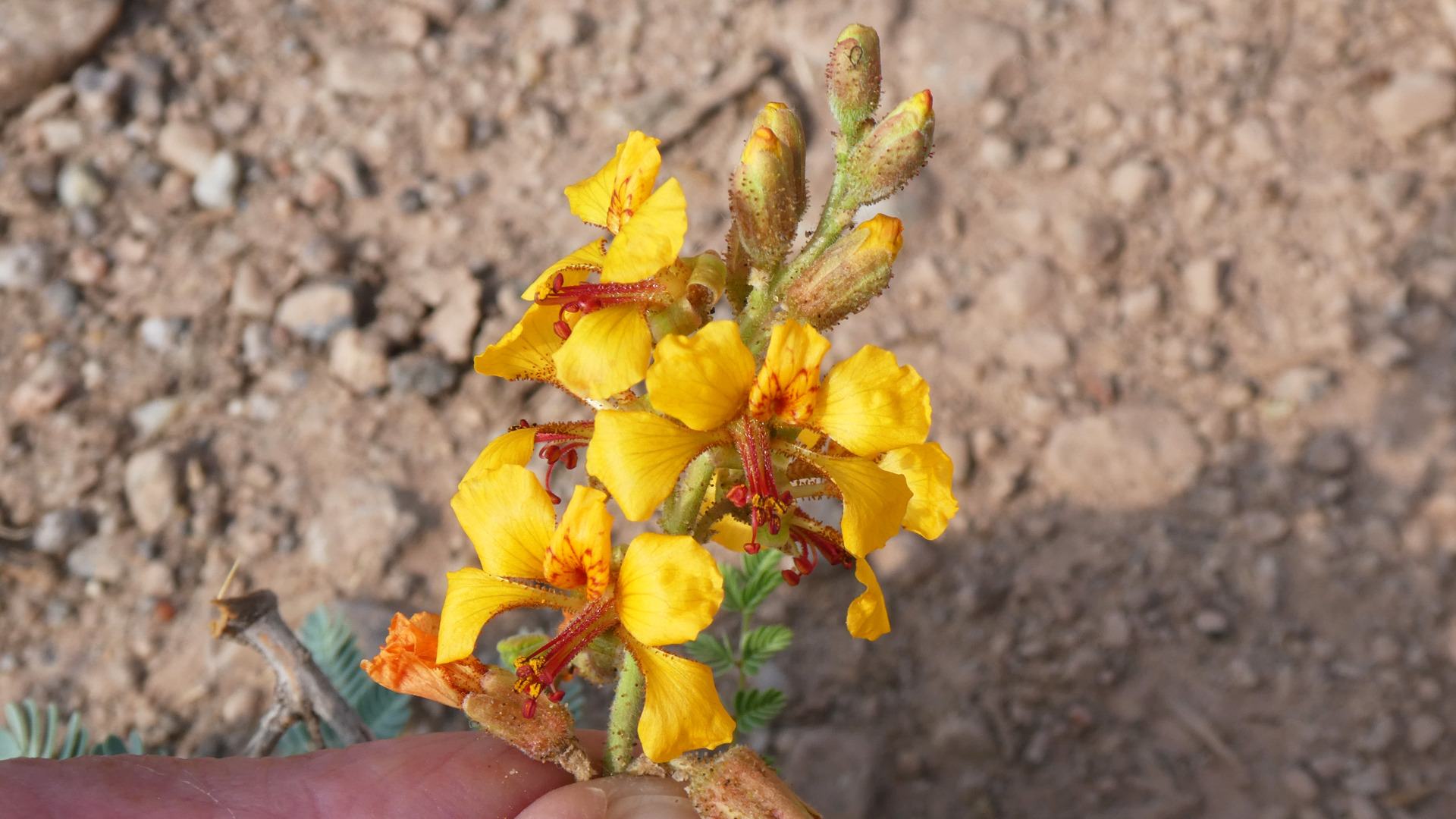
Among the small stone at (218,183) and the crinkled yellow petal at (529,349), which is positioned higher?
the crinkled yellow petal at (529,349)

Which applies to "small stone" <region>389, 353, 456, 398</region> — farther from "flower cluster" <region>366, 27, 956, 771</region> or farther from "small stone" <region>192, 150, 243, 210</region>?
"flower cluster" <region>366, 27, 956, 771</region>

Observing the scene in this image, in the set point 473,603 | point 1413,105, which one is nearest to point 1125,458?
point 1413,105

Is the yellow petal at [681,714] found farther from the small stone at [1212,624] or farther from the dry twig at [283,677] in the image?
the small stone at [1212,624]

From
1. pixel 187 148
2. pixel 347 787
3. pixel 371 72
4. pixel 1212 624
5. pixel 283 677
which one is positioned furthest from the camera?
pixel 371 72

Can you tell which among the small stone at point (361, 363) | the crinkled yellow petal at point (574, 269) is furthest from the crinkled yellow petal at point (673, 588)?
the small stone at point (361, 363)

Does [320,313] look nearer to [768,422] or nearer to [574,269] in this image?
[574,269]

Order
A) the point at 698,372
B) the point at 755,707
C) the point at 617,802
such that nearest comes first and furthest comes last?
the point at 698,372, the point at 617,802, the point at 755,707

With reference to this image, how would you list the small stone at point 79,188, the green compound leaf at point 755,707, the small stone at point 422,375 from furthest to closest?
1. the small stone at point 79,188
2. the small stone at point 422,375
3. the green compound leaf at point 755,707

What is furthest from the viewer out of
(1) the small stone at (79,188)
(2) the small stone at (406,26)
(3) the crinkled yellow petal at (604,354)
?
(2) the small stone at (406,26)
